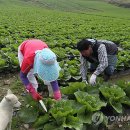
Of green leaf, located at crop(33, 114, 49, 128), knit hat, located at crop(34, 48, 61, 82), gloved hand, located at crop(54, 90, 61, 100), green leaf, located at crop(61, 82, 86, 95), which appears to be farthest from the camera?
green leaf, located at crop(61, 82, 86, 95)

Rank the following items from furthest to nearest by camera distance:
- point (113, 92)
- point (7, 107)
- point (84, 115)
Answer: point (113, 92) < point (84, 115) < point (7, 107)

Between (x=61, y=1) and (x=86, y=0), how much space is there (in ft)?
28.9

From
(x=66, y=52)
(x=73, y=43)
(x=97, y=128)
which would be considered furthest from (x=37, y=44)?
(x=73, y=43)

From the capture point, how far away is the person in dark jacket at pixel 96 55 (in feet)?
20.2

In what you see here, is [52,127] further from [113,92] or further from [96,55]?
[96,55]

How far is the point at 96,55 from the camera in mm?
6797

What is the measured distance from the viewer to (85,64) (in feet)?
22.9

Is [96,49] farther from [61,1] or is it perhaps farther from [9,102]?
[61,1]

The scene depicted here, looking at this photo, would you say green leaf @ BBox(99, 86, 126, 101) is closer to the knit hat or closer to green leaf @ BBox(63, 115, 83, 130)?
green leaf @ BBox(63, 115, 83, 130)

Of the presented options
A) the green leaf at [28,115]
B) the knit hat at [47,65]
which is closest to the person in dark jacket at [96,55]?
the knit hat at [47,65]

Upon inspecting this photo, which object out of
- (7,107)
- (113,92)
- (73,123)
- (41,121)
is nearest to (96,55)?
(113,92)

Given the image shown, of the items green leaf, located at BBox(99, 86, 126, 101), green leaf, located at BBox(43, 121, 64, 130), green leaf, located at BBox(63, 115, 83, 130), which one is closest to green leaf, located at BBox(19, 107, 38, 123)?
green leaf, located at BBox(43, 121, 64, 130)

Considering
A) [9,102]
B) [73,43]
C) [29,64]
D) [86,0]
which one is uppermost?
[29,64]

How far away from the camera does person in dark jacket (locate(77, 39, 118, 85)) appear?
6.17 meters
